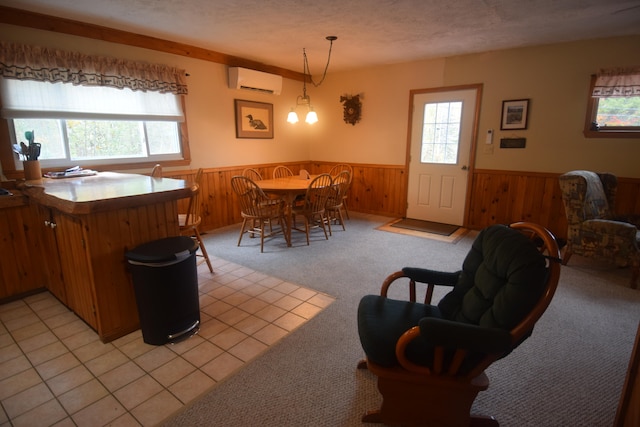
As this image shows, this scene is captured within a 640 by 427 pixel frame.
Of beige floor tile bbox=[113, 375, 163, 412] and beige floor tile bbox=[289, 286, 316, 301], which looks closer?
beige floor tile bbox=[113, 375, 163, 412]

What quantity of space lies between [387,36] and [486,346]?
3344 mm

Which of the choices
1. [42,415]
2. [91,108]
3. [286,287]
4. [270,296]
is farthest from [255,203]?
[42,415]

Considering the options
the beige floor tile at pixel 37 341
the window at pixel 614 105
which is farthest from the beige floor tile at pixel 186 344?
the window at pixel 614 105

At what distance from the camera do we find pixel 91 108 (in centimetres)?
330

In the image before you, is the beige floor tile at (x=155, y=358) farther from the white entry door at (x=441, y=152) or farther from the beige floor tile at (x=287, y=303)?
the white entry door at (x=441, y=152)

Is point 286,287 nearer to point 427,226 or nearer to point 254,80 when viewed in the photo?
point 427,226

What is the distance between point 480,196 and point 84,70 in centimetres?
480

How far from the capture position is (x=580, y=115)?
3766 millimetres

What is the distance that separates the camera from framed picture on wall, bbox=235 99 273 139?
15.6 feet

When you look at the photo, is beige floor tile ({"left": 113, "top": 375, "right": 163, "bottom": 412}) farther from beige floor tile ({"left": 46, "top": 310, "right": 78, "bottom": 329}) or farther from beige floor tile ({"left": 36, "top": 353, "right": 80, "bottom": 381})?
beige floor tile ({"left": 46, "top": 310, "right": 78, "bottom": 329})

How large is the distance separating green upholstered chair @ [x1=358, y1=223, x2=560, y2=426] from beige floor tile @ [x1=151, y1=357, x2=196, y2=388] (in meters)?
1.03

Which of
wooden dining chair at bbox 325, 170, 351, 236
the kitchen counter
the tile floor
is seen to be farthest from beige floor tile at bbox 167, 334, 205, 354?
wooden dining chair at bbox 325, 170, 351, 236

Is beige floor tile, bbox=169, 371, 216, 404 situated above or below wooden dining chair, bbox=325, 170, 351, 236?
below

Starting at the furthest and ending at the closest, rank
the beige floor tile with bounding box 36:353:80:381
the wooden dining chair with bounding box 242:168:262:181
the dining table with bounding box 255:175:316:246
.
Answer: the wooden dining chair with bounding box 242:168:262:181, the dining table with bounding box 255:175:316:246, the beige floor tile with bounding box 36:353:80:381
